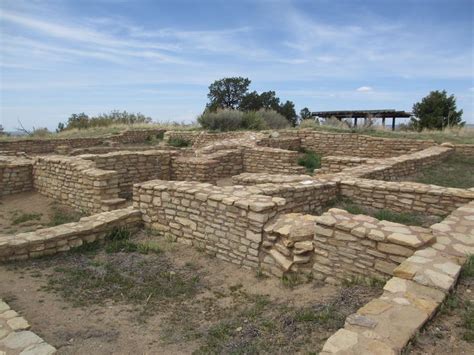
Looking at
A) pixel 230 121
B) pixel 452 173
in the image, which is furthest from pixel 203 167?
pixel 230 121

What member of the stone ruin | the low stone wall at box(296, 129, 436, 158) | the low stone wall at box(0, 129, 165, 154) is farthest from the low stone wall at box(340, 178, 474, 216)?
the low stone wall at box(0, 129, 165, 154)

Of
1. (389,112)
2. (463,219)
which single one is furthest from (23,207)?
(389,112)

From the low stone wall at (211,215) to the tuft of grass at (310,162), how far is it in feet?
21.1

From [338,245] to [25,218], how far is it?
636 centimetres

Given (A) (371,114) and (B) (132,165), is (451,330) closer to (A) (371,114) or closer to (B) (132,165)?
(B) (132,165)

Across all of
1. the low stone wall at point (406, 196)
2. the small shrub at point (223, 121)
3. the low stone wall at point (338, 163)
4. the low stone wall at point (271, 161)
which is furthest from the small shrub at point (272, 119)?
the low stone wall at point (406, 196)

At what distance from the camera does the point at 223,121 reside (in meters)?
19.8

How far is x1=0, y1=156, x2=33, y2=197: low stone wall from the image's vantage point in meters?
9.36

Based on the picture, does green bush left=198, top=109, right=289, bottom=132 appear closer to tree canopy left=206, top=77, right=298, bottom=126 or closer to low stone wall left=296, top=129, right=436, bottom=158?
low stone wall left=296, top=129, right=436, bottom=158

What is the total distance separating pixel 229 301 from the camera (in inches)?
164

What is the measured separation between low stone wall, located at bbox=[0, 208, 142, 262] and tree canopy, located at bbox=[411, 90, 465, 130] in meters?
26.5

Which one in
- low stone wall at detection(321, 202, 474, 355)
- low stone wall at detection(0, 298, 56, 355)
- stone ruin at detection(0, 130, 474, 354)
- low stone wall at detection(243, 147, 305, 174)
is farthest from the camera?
low stone wall at detection(243, 147, 305, 174)

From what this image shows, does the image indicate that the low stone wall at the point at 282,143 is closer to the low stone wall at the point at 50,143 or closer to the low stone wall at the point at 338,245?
the low stone wall at the point at 50,143

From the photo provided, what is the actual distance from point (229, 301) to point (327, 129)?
42.0ft
